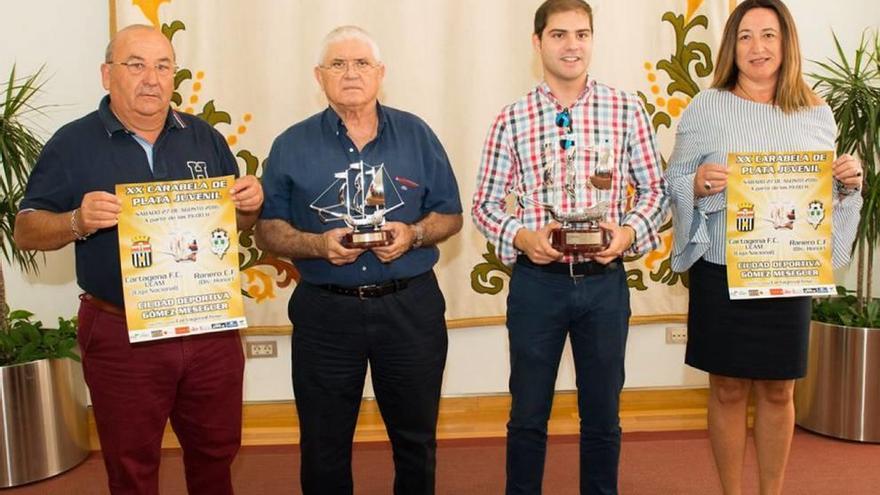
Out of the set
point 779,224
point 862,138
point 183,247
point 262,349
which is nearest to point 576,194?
point 779,224

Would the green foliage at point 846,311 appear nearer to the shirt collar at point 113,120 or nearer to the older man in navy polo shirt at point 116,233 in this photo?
the older man in navy polo shirt at point 116,233

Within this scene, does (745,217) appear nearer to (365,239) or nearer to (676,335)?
(365,239)

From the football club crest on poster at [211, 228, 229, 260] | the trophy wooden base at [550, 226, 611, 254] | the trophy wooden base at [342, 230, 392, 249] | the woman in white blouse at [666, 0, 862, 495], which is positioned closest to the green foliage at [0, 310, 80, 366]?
the football club crest on poster at [211, 228, 229, 260]

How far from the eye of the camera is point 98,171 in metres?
2.38

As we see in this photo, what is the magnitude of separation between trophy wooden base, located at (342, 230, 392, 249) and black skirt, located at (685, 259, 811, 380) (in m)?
1.14

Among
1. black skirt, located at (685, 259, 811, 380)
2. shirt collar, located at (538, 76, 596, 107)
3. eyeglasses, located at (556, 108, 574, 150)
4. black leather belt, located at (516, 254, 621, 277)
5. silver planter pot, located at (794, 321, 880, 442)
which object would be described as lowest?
silver planter pot, located at (794, 321, 880, 442)

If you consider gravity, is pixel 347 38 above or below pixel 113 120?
above

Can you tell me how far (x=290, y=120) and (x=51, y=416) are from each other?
1.84 m

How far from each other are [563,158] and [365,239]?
0.71m

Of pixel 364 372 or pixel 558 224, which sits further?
pixel 364 372

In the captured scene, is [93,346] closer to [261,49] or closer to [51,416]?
[51,416]

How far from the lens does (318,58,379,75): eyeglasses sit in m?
2.54

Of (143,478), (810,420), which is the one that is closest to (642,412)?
(810,420)

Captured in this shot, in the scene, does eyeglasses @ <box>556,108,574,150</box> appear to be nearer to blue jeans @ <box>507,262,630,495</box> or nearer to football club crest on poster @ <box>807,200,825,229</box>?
blue jeans @ <box>507,262,630,495</box>
